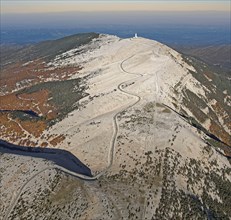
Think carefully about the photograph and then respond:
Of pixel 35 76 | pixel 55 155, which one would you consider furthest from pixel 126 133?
pixel 35 76

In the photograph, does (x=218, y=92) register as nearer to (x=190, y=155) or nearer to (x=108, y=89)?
(x=108, y=89)

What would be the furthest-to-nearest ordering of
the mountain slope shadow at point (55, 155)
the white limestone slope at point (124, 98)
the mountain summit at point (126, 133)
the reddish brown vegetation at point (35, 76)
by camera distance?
the reddish brown vegetation at point (35, 76) < the white limestone slope at point (124, 98) < the mountain slope shadow at point (55, 155) < the mountain summit at point (126, 133)

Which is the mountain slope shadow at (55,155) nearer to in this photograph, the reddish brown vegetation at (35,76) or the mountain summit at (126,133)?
the mountain summit at (126,133)

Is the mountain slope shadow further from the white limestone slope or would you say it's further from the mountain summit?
the white limestone slope

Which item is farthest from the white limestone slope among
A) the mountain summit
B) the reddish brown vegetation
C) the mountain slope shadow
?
the reddish brown vegetation

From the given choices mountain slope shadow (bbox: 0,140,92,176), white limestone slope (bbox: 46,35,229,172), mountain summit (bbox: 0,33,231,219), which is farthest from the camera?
white limestone slope (bbox: 46,35,229,172)

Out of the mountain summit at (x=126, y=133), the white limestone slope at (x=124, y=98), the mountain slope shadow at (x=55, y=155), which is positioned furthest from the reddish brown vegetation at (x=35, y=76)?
the mountain slope shadow at (x=55, y=155)
